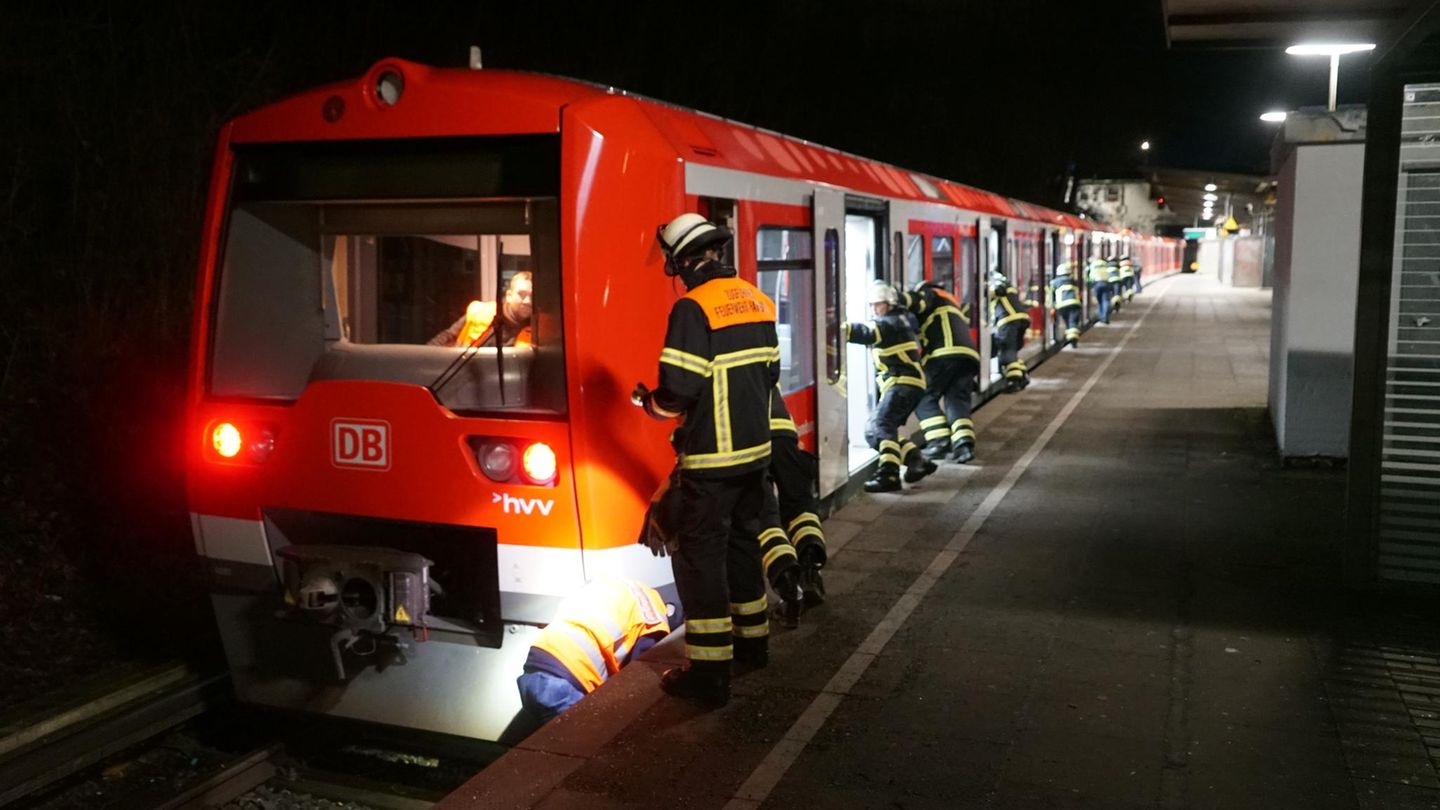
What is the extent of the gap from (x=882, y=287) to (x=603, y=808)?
567cm

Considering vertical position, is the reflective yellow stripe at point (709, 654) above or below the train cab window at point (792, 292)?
below

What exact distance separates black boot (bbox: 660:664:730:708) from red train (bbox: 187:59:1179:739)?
0.52m

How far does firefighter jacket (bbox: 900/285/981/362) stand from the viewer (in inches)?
398

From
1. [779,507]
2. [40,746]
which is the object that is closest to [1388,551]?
[779,507]

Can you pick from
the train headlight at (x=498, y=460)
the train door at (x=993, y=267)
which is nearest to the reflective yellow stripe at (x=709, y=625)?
the train headlight at (x=498, y=460)

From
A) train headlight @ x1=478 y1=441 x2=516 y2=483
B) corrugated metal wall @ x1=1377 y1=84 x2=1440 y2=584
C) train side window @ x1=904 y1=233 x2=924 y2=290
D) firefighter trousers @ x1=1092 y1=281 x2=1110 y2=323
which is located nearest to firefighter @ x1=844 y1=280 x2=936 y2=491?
train side window @ x1=904 y1=233 x2=924 y2=290

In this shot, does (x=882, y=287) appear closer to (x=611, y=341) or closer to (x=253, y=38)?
(x=611, y=341)

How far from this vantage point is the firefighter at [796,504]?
5699 mm

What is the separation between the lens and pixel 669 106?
18.3ft

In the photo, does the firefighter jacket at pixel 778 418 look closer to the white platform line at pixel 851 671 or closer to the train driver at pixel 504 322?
the white platform line at pixel 851 671

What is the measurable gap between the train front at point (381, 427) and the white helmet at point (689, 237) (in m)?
0.48

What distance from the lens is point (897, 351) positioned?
9219 millimetres

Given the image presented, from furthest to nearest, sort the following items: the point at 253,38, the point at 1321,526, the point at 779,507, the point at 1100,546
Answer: the point at 253,38
the point at 1321,526
the point at 1100,546
the point at 779,507

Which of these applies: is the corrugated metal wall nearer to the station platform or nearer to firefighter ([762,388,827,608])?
the station platform
